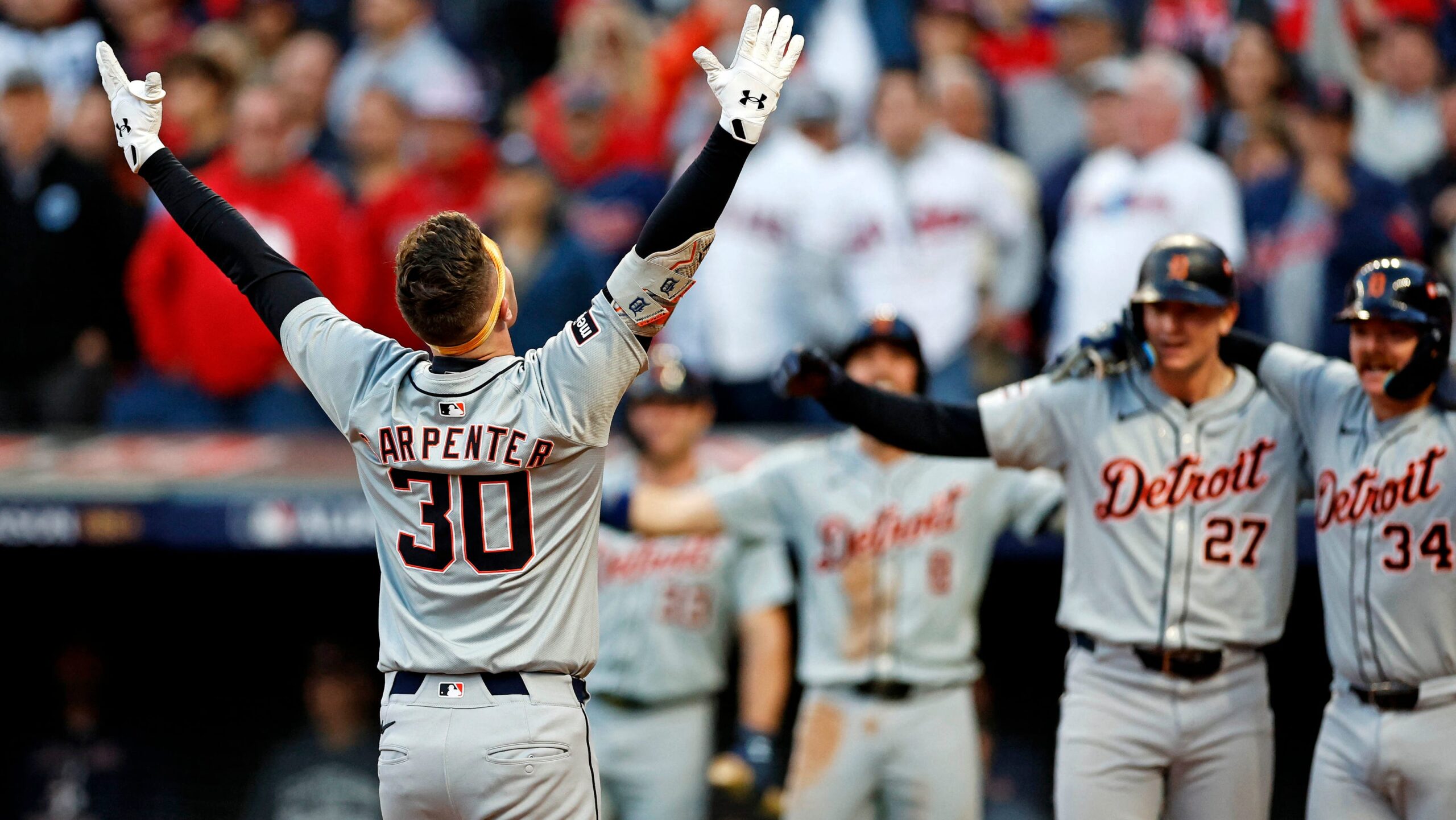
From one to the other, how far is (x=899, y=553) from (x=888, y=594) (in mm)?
123

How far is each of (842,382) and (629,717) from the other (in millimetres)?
1881

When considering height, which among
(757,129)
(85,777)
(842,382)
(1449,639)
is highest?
(757,129)

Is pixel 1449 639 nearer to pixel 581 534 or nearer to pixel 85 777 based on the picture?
pixel 581 534

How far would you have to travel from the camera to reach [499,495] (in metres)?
2.73

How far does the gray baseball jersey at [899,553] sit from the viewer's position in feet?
14.6

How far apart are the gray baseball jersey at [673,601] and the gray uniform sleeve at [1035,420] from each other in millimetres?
1498

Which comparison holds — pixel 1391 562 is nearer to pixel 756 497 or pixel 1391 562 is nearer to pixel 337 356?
pixel 756 497

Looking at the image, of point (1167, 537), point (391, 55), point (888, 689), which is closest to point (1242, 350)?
point (1167, 537)

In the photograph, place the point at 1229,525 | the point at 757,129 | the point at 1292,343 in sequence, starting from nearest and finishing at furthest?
the point at 757,129, the point at 1229,525, the point at 1292,343

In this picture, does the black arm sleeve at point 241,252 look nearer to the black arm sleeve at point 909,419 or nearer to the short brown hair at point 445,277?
the short brown hair at point 445,277

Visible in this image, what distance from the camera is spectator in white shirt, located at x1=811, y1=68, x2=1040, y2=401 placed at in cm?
600

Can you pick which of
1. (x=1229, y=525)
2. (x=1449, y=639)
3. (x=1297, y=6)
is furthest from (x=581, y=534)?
(x=1297, y=6)

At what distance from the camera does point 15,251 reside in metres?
6.82

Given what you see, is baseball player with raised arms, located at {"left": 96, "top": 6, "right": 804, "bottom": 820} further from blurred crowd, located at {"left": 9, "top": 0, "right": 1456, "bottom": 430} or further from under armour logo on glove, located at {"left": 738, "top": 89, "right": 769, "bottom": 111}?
blurred crowd, located at {"left": 9, "top": 0, "right": 1456, "bottom": 430}
